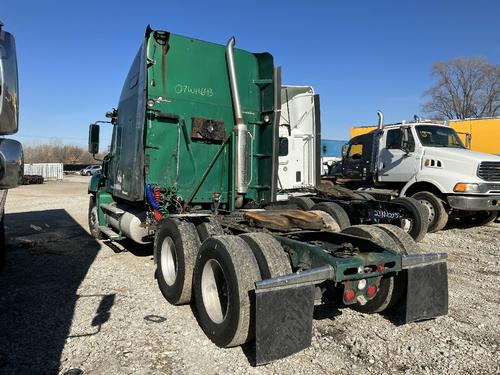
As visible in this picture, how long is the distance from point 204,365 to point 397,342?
1815 mm

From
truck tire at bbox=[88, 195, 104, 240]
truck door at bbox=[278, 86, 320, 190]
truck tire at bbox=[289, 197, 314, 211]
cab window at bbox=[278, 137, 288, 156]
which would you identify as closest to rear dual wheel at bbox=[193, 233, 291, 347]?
truck tire at bbox=[289, 197, 314, 211]

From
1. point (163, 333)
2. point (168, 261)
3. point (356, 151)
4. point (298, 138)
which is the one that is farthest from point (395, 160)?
point (163, 333)

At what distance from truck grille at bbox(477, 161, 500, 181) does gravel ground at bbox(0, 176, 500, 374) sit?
3642mm

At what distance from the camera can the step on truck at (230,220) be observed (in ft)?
11.2

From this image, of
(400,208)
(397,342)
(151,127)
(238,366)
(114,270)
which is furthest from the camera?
(400,208)

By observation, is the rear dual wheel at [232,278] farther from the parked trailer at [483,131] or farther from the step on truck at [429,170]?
the parked trailer at [483,131]

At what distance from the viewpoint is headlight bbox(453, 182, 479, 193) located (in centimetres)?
943

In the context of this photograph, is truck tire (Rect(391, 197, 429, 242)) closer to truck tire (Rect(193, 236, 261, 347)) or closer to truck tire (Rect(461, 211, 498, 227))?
truck tire (Rect(461, 211, 498, 227))

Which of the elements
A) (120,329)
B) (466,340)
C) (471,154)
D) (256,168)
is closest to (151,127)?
(256,168)

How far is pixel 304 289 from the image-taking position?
127 inches

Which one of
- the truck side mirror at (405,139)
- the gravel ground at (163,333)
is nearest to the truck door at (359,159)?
the truck side mirror at (405,139)

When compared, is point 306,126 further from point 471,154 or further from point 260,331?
point 260,331

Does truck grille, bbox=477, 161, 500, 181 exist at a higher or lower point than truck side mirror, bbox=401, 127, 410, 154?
lower

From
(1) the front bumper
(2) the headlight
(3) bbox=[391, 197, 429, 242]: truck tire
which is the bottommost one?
(3) bbox=[391, 197, 429, 242]: truck tire
